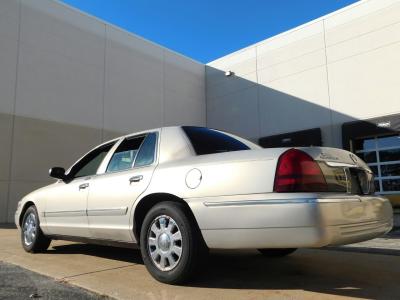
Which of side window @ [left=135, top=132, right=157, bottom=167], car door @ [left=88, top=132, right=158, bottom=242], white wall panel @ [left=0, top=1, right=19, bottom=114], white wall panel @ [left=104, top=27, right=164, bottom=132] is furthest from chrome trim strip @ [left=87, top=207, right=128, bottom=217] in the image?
white wall panel @ [left=104, top=27, right=164, bottom=132]

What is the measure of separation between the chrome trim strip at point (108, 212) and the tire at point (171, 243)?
383 millimetres

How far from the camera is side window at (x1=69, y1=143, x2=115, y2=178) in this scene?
518 centimetres

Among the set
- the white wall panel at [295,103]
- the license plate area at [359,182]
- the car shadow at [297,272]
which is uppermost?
the white wall panel at [295,103]

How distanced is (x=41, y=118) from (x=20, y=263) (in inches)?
415

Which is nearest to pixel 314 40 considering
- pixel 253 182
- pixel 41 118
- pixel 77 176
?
pixel 41 118

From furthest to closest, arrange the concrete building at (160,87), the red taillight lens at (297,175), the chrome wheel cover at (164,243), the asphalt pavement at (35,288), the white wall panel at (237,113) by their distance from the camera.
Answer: the white wall panel at (237,113) < the concrete building at (160,87) < the chrome wheel cover at (164,243) < the asphalt pavement at (35,288) < the red taillight lens at (297,175)

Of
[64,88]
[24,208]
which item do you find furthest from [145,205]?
[64,88]

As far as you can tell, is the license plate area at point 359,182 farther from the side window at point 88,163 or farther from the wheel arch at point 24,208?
the wheel arch at point 24,208

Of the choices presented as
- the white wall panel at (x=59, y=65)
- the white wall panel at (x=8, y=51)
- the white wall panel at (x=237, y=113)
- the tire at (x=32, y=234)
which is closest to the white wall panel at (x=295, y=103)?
the white wall panel at (x=237, y=113)

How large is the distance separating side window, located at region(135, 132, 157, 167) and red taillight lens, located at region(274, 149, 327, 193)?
1.45 m

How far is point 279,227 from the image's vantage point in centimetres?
311

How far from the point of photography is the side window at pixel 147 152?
4.22m

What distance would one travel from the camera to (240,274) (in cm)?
407

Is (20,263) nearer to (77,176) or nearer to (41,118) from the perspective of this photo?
(77,176)
